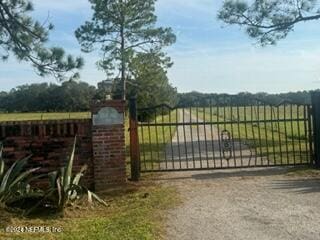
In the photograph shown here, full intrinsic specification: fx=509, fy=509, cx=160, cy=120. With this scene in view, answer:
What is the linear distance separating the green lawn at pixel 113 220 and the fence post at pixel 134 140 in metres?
1.46

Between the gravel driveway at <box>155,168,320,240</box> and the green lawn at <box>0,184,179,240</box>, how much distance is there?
0.92 feet

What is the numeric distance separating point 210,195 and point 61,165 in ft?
8.88

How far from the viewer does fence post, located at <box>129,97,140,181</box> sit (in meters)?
10.2

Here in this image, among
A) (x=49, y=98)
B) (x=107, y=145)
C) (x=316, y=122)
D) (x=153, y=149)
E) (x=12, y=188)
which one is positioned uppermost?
(x=49, y=98)

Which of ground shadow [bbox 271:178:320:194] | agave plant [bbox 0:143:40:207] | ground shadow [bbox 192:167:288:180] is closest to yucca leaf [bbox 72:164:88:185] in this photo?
agave plant [bbox 0:143:40:207]

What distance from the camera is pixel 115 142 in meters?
9.40

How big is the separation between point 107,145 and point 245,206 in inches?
115

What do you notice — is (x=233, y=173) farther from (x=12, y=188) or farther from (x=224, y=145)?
(x=12, y=188)

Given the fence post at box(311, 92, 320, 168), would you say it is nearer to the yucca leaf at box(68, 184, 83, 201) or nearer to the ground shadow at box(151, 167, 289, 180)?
the ground shadow at box(151, 167, 289, 180)

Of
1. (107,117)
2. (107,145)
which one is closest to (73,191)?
(107,145)

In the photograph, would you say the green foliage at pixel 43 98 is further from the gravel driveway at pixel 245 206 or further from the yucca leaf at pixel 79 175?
the yucca leaf at pixel 79 175

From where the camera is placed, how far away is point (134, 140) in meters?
10.3

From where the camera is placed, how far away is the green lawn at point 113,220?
6156mm

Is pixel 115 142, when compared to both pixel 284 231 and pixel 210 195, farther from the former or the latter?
pixel 284 231
